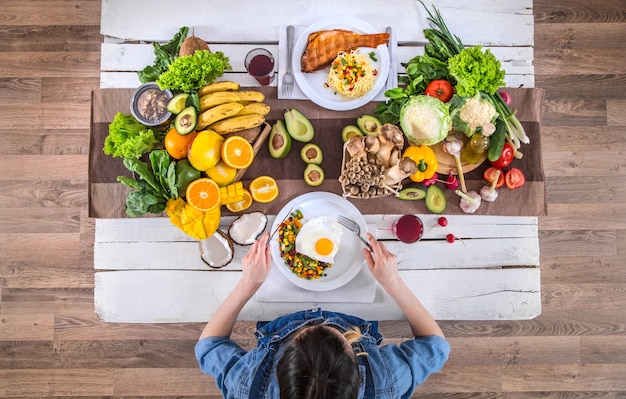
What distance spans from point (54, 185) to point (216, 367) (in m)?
1.86

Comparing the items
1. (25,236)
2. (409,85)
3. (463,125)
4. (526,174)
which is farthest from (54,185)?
A: (526,174)

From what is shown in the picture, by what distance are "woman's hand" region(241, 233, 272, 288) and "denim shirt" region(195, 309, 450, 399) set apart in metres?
0.24

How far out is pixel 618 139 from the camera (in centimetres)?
293

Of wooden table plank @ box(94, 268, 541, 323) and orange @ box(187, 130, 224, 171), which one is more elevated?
orange @ box(187, 130, 224, 171)

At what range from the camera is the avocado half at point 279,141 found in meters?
2.13

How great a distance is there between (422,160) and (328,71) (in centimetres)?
67

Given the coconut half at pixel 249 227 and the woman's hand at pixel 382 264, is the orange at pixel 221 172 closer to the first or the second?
the coconut half at pixel 249 227

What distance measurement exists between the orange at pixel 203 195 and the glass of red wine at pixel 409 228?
892 mm

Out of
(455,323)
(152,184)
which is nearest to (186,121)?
(152,184)

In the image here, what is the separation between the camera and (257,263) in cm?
204

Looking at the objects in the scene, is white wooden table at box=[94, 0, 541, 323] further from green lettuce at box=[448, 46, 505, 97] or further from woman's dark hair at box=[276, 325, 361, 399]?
woman's dark hair at box=[276, 325, 361, 399]

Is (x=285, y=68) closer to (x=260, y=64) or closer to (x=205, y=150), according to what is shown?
(x=260, y=64)

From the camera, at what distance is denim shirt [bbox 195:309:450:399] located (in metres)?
1.85

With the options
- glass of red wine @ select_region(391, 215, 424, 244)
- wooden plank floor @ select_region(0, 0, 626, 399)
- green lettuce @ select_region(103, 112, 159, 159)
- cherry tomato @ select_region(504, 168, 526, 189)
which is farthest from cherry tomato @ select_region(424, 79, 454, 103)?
green lettuce @ select_region(103, 112, 159, 159)
